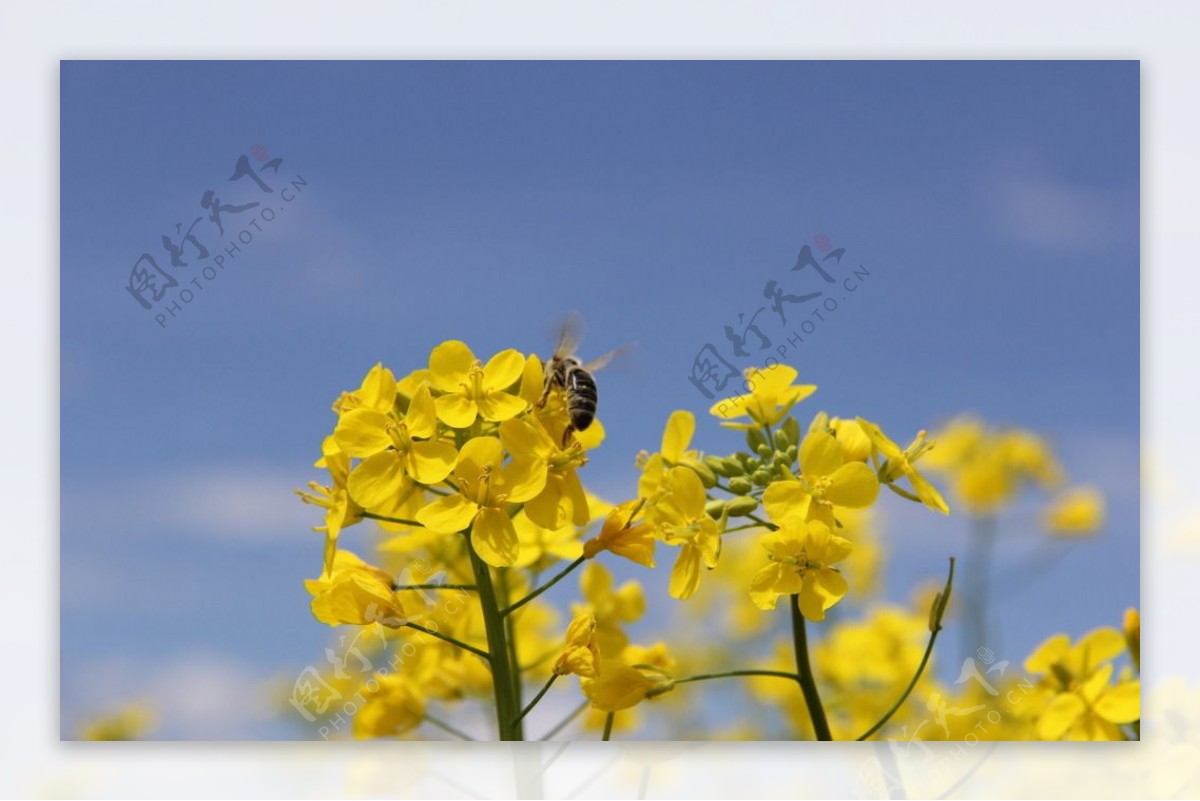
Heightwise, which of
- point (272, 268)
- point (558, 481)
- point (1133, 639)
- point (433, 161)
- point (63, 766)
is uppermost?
point (433, 161)

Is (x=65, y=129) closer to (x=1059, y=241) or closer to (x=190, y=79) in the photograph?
(x=190, y=79)

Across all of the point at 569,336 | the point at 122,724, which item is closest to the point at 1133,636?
the point at 569,336

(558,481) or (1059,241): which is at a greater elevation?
(1059,241)

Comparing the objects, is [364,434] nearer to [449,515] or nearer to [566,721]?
[449,515]

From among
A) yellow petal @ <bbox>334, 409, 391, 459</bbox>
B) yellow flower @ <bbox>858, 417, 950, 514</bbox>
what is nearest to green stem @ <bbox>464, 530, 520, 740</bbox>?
yellow petal @ <bbox>334, 409, 391, 459</bbox>

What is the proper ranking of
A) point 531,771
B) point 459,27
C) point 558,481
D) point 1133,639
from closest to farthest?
point 558,481 < point 1133,639 < point 531,771 < point 459,27

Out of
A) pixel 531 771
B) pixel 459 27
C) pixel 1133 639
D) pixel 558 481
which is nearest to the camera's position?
pixel 558 481

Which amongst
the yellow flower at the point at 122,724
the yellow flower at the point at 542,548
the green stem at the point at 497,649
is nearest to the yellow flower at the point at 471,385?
the green stem at the point at 497,649

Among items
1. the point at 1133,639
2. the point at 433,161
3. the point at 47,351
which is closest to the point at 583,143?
the point at 433,161
